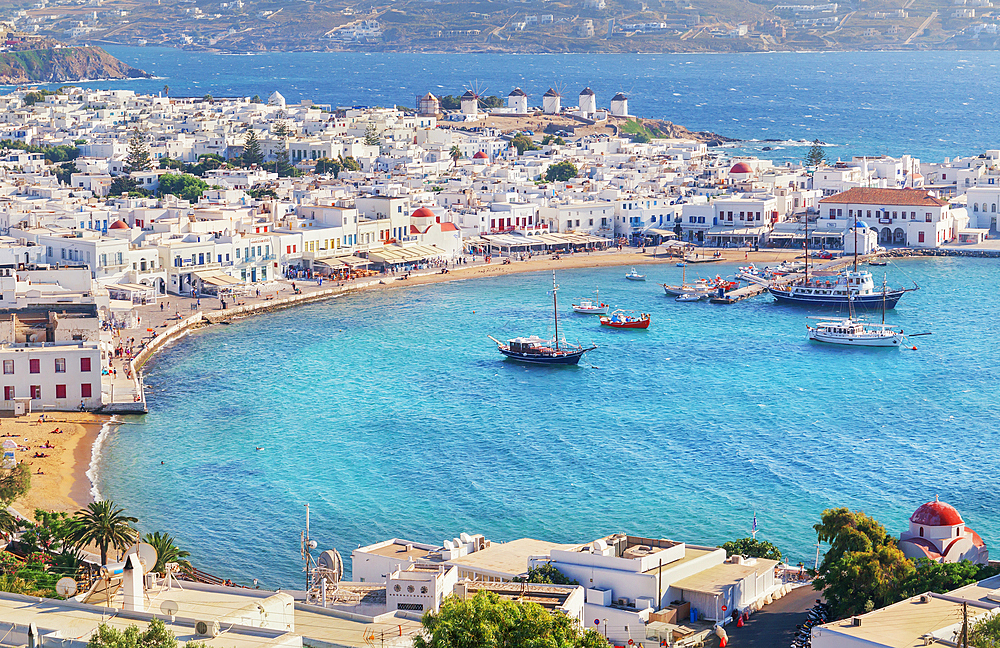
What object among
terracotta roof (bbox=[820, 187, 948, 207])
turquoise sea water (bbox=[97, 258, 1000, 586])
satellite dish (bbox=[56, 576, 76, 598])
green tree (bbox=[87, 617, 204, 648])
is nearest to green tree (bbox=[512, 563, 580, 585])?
turquoise sea water (bbox=[97, 258, 1000, 586])

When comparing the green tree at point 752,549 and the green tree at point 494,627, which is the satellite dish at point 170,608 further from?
the green tree at point 752,549

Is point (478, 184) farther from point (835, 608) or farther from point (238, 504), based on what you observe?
point (835, 608)

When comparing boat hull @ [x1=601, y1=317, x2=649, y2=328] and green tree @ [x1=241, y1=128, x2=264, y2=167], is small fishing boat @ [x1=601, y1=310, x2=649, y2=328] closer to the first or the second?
boat hull @ [x1=601, y1=317, x2=649, y2=328]

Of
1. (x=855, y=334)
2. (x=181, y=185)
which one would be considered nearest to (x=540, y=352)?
(x=855, y=334)

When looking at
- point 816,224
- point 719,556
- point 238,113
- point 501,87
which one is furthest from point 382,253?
point 501,87

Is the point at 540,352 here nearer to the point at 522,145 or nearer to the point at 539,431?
the point at 539,431
